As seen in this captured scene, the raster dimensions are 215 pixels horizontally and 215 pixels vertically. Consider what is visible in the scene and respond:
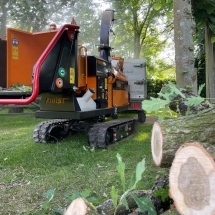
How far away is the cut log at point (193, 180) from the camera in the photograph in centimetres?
153

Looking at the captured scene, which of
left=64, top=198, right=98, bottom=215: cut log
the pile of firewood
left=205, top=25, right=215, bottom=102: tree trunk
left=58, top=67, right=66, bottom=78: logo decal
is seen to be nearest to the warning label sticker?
left=58, top=67, right=66, bottom=78: logo decal

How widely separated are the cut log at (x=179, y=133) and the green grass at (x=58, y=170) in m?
0.48

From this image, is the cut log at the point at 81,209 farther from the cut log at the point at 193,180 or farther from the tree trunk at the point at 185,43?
the tree trunk at the point at 185,43

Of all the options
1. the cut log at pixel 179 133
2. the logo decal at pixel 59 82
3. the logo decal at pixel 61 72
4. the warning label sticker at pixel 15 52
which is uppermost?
the warning label sticker at pixel 15 52

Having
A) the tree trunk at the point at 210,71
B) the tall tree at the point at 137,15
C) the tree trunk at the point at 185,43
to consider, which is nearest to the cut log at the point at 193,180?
the tree trunk at the point at 185,43

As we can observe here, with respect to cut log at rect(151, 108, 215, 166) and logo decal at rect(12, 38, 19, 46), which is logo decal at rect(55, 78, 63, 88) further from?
cut log at rect(151, 108, 215, 166)

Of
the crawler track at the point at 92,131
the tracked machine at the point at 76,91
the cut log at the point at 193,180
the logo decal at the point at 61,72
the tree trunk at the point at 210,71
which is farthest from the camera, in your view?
the tree trunk at the point at 210,71

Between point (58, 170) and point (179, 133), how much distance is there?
7.18ft

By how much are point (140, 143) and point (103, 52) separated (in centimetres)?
205

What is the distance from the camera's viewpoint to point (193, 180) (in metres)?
1.61

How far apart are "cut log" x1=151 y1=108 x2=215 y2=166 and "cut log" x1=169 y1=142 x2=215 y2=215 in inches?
14.7

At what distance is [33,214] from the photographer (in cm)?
261

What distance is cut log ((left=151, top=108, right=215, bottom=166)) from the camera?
210 cm

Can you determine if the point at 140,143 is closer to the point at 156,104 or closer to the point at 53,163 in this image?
the point at 53,163
